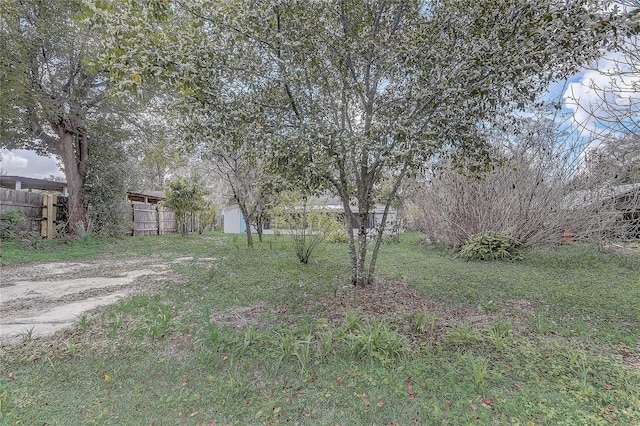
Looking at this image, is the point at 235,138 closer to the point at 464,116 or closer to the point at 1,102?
the point at 464,116

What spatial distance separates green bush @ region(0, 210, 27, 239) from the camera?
28.0 ft

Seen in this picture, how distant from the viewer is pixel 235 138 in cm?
391

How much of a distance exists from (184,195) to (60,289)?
339 inches

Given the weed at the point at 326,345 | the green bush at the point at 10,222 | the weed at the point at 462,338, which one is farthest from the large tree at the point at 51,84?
the weed at the point at 462,338

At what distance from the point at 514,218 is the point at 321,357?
6.98m

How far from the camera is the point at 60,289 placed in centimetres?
485

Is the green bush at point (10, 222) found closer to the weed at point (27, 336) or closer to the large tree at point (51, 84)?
the large tree at point (51, 84)

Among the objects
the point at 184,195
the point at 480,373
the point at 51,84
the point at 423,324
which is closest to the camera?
the point at 480,373

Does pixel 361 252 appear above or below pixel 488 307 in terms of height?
above

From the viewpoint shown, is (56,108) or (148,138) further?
(148,138)

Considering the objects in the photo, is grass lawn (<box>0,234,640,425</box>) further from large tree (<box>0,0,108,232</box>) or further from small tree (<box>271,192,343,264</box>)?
large tree (<box>0,0,108,232</box>)

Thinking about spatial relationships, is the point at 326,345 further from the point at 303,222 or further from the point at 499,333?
the point at 303,222

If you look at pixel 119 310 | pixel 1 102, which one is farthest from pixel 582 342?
pixel 1 102

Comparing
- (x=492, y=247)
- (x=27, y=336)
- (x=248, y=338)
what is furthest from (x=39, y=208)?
(x=492, y=247)
